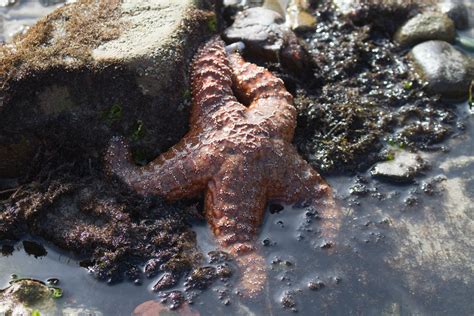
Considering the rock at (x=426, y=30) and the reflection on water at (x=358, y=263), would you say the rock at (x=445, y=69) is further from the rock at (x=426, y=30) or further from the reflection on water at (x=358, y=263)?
the reflection on water at (x=358, y=263)

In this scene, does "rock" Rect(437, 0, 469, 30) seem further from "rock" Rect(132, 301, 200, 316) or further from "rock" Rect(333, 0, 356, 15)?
"rock" Rect(132, 301, 200, 316)

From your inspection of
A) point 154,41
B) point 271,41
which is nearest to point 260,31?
point 271,41

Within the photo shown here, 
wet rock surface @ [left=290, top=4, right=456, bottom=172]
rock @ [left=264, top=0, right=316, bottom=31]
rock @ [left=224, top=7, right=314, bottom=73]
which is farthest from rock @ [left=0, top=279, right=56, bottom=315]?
rock @ [left=264, top=0, right=316, bottom=31]

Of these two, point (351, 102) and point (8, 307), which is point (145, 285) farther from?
point (351, 102)

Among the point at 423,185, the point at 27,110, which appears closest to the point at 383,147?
the point at 423,185

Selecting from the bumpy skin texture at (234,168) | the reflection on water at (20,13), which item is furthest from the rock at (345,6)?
the reflection on water at (20,13)
